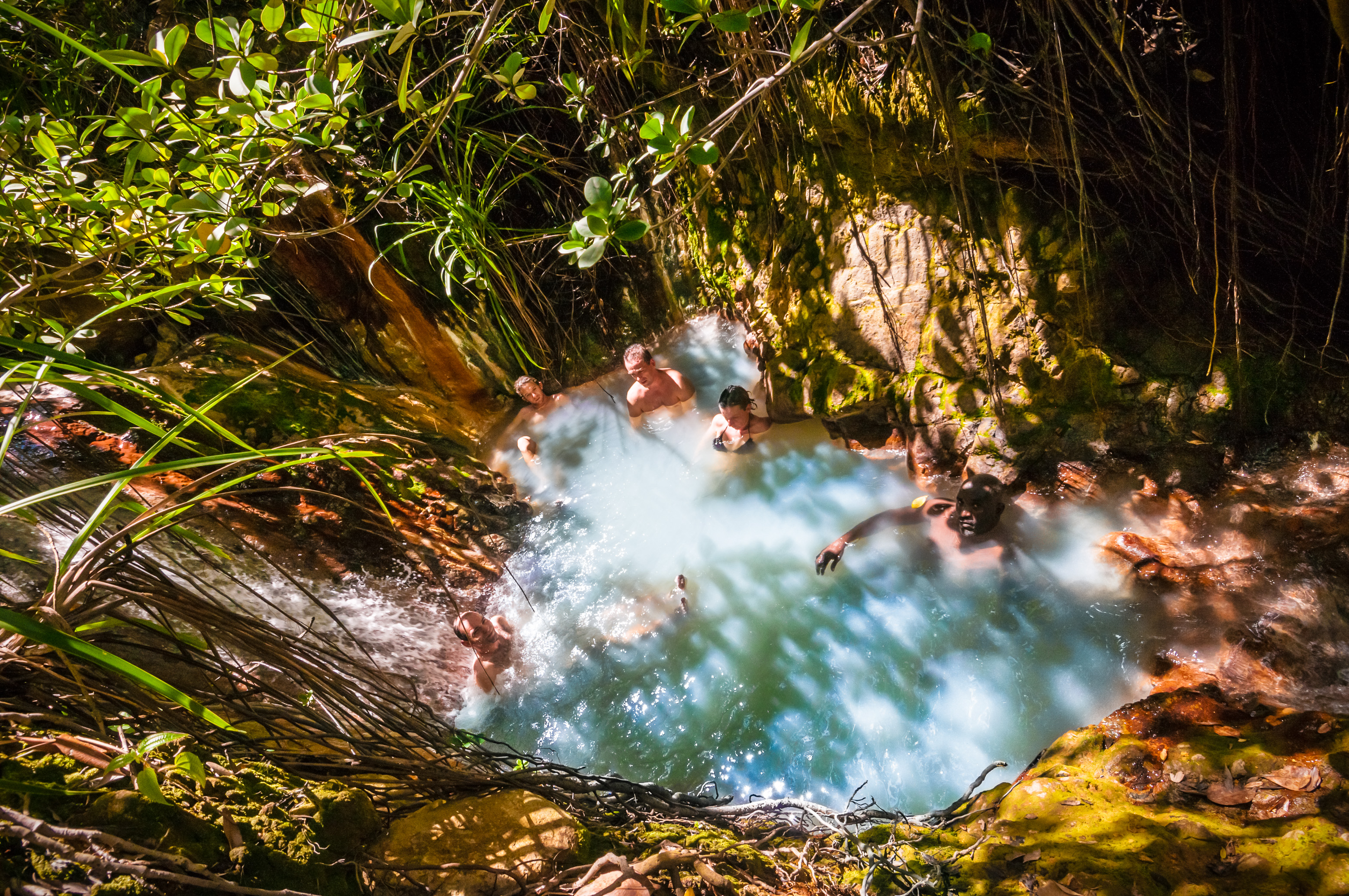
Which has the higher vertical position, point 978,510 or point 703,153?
point 978,510

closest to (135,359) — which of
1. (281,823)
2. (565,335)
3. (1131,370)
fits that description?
(565,335)

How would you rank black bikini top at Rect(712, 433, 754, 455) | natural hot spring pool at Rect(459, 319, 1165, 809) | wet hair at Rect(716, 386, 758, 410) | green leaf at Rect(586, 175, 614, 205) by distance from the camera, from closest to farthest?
green leaf at Rect(586, 175, 614, 205) < natural hot spring pool at Rect(459, 319, 1165, 809) < wet hair at Rect(716, 386, 758, 410) < black bikini top at Rect(712, 433, 754, 455)

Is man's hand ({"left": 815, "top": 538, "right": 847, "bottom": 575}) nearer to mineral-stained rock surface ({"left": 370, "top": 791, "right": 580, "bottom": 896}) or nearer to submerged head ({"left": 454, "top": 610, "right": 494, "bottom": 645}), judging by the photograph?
submerged head ({"left": 454, "top": 610, "right": 494, "bottom": 645})

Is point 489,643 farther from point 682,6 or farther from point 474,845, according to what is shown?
point 682,6

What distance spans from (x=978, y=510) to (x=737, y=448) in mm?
1739

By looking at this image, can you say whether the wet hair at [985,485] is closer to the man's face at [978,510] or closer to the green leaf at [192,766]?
the man's face at [978,510]

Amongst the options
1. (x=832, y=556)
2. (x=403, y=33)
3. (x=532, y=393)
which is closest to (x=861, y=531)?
(x=832, y=556)

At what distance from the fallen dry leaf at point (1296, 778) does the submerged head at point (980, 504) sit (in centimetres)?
160

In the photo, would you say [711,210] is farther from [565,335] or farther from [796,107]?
[565,335]

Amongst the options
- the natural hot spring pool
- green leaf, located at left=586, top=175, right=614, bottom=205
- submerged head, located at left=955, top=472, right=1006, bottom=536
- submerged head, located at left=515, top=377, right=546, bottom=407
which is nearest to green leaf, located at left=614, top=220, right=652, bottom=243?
green leaf, located at left=586, top=175, right=614, bottom=205

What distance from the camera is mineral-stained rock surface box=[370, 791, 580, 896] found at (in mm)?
1232

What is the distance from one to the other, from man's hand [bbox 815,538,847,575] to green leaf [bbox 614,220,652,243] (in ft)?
8.56

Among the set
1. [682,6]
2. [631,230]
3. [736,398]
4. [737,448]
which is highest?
[736,398]

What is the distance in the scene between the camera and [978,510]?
10.3 feet
